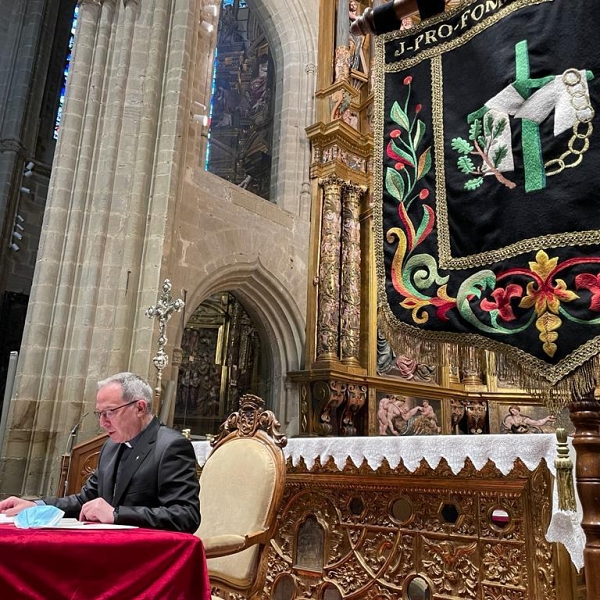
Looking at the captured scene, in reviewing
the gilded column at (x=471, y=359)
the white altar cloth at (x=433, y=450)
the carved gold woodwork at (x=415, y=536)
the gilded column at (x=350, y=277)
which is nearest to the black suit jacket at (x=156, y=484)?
the gilded column at (x=471, y=359)

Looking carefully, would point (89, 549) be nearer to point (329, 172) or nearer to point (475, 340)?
point (475, 340)

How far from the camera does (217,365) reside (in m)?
10.8

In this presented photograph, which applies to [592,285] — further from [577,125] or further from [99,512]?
[99,512]

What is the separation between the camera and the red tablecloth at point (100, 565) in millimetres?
1423

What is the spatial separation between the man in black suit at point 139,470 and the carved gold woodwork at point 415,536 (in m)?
1.67

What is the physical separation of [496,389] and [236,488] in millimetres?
6474

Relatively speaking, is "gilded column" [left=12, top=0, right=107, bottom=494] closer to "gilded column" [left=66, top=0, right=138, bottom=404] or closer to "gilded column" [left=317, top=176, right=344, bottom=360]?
"gilded column" [left=66, top=0, right=138, bottom=404]

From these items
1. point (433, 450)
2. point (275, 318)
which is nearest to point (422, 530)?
point (433, 450)

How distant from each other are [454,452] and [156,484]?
5.29 feet

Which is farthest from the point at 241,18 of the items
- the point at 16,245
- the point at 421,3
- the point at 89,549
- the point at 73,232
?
the point at 89,549

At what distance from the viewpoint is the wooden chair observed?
2.37 metres

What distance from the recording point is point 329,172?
9.10m

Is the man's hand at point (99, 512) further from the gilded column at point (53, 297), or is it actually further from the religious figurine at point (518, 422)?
the religious figurine at point (518, 422)

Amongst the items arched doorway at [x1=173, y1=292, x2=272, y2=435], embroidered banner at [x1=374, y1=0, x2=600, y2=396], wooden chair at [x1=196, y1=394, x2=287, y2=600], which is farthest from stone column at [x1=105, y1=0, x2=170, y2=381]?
embroidered banner at [x1=374, y1=0, x2=600, y2=396]
